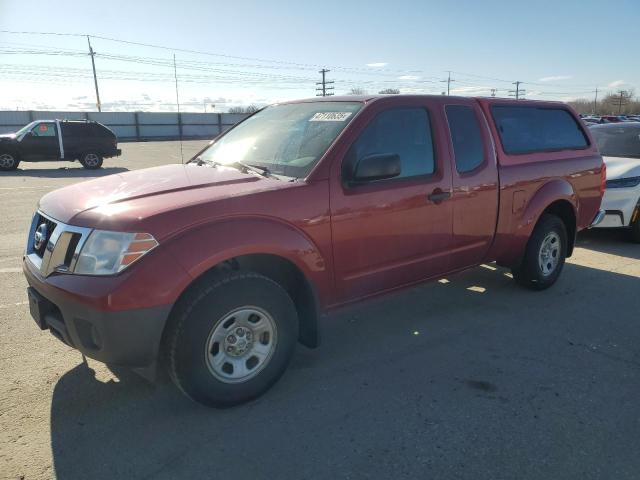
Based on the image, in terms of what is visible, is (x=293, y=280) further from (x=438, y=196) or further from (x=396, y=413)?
(x=438, y=196)

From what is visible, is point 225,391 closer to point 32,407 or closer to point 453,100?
point 32,407

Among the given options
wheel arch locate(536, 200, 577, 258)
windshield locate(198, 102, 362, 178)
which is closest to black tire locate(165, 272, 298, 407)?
windshield locate(198, 102, 362, 178)

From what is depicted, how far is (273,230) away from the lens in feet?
9.80

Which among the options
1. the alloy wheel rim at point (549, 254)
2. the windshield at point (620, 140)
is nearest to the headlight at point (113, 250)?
the alloy wheel rim at point (549, 254)

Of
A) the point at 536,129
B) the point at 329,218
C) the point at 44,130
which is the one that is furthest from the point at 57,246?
the point at 44,130

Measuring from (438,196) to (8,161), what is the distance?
1751cm

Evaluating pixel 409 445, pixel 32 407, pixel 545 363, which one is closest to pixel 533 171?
pixel 545 363

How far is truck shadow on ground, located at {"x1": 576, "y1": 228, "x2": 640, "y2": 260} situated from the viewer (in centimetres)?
692

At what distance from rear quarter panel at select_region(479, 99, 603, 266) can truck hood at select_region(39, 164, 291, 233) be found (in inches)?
90.7

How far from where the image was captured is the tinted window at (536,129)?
462cm

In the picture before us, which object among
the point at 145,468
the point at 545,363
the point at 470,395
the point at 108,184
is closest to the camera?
the point at 145,468

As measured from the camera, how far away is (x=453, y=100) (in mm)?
4211

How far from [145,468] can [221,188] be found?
1595 mm

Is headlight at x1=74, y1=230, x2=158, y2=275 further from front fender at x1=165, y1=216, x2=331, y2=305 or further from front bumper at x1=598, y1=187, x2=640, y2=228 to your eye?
front bumper at x1=598, y1=187, x2=640, y2=228
